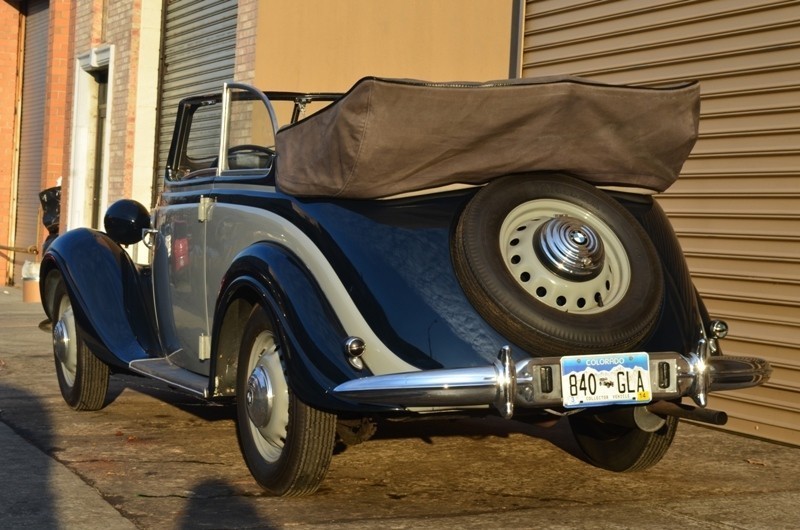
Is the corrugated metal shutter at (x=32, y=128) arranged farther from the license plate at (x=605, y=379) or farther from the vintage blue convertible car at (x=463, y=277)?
the license plate at (x=605, y=379)

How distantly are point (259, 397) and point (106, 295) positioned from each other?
87.0 inches

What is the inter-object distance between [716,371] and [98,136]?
13509 millimetres

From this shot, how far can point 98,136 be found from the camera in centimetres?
1731

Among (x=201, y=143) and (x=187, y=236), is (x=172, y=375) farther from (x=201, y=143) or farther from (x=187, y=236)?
(x=201, y=143)

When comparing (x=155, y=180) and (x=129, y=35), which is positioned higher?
(x=129, y=35)

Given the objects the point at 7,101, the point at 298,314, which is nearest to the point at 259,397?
the point at 298,314

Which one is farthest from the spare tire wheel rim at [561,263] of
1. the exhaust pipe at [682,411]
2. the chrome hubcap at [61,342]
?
the chrome hubcap at [61,342]

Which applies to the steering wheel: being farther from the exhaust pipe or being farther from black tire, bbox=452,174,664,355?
the exhaust pipe

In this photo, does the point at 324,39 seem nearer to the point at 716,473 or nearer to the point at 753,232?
the point at 753,232

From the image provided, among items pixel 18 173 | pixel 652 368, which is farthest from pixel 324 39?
pixel 18 173

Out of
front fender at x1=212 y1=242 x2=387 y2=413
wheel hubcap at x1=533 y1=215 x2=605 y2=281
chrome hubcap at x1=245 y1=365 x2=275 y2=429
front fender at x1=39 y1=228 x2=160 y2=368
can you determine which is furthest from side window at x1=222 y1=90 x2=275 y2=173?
wheel hubcap at x1=533 y1=215 x2=605 y2=281

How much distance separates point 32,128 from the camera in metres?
20.0

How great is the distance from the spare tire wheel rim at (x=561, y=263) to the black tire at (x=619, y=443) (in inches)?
30.8

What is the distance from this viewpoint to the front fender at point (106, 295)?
696 centimetres
